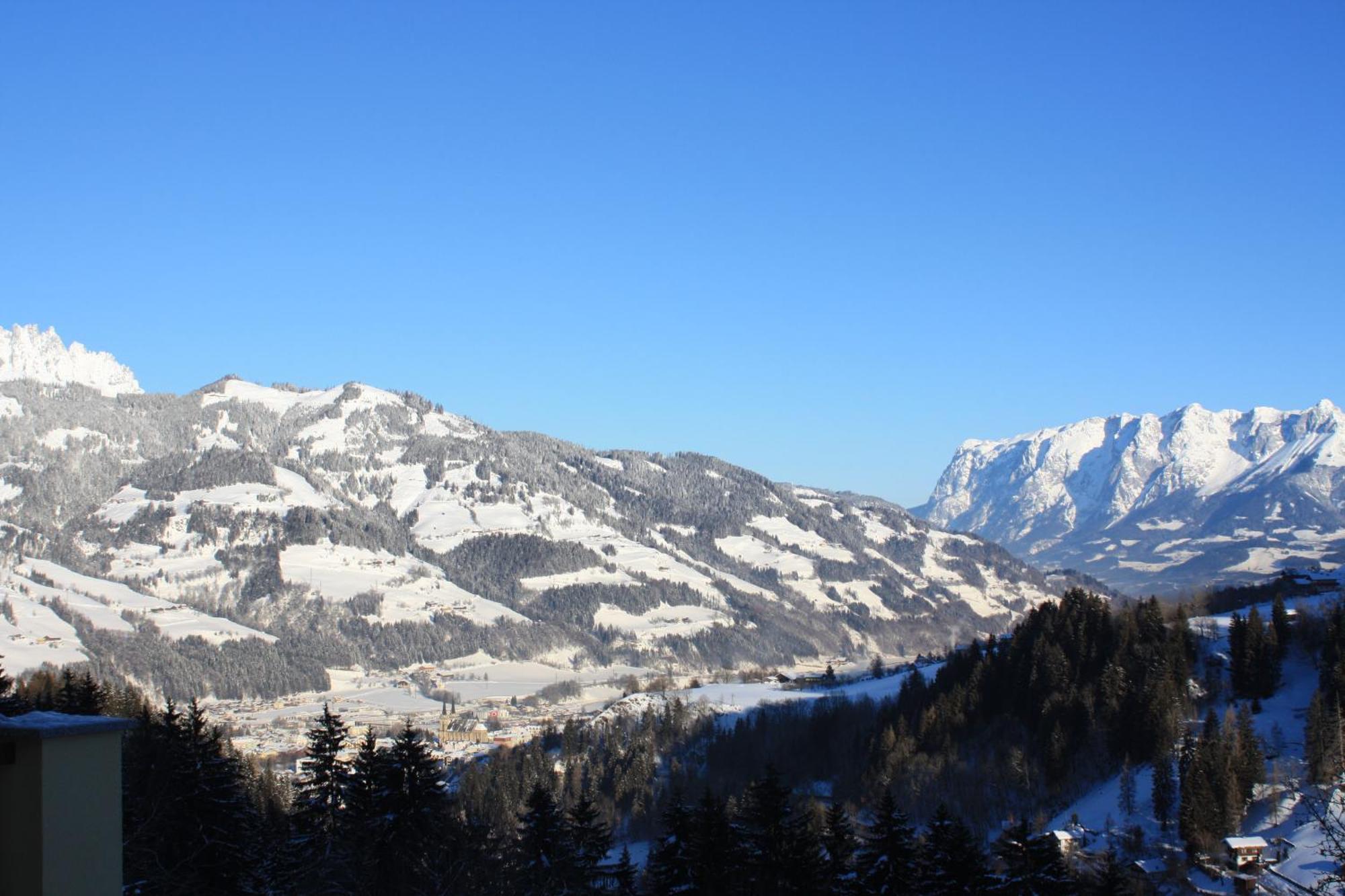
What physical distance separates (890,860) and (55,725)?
45.3m

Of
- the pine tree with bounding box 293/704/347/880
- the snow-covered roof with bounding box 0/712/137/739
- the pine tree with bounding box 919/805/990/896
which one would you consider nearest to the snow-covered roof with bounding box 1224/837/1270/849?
the pine tree with bounding box 919/805/990/896

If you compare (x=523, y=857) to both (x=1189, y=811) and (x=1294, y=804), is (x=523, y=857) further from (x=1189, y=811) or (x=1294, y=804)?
(x=1294, y=804)

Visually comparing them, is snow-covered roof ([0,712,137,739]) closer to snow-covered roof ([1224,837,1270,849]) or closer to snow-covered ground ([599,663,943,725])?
snow-covered roof ([1224,837,1270,849])

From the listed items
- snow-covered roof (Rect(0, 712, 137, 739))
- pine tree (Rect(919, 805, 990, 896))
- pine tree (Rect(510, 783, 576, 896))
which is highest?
snow-covered roof (Rect(0, 712, 137, 739))

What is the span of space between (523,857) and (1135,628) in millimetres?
83916

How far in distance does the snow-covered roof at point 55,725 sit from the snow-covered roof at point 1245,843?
76.8m

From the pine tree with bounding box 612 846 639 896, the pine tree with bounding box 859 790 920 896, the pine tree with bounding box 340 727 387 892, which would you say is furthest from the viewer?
the pine tree with bounding box 612 846 639 896

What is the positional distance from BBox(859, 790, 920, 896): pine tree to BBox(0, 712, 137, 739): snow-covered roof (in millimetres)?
43705

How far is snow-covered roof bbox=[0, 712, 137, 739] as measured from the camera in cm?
961

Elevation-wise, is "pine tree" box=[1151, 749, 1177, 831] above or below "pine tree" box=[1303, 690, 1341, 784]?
below

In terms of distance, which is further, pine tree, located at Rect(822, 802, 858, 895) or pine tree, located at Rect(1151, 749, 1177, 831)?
pine tree, located at Rect(1151, 749, 1177, 831)

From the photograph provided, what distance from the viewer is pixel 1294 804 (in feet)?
266

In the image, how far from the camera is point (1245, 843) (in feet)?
241

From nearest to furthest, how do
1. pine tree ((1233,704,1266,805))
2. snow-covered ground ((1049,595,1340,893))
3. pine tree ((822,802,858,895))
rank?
pine tree ((822,802,858,895)) < snow-covered ground ((1049,595,1340,893)) < pine tree ((1233,704,1266,805))
